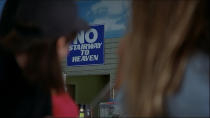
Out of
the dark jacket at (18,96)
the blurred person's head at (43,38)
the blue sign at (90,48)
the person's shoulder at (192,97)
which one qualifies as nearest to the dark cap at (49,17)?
the blurred person's head at (43,38)

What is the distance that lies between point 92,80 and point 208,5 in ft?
30.0

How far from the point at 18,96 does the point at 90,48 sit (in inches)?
115

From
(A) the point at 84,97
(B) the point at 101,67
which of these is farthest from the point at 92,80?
(B) the point at 101,67

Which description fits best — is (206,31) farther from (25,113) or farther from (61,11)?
(25,113)

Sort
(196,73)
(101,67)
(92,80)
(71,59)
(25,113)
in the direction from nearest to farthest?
1. (196,73)
2. (25,113)
3. (71,59)
4. (101,67)
5. (92,80)

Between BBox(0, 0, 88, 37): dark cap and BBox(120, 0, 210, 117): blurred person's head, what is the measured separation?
17 cm

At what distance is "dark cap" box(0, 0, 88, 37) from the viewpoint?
721 millimetres

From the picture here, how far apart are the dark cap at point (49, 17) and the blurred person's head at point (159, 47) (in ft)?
0.55

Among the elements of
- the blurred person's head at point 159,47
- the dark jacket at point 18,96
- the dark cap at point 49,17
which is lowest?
the dark jacket at point 18,96

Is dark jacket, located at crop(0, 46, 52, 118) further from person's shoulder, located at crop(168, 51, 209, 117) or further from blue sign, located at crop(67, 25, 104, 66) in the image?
blue sign, located at crop(67, 25, 104, 66)

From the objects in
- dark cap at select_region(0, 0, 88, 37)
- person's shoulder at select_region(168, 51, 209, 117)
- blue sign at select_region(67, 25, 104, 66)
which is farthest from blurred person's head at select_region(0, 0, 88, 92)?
blue sign at select_region(67, 25, 104, 66)

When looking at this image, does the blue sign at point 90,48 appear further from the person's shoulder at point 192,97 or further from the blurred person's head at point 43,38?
the person's shoulder at point 192,97

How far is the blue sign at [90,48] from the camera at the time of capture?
357 centimetres

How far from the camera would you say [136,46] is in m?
0.62
